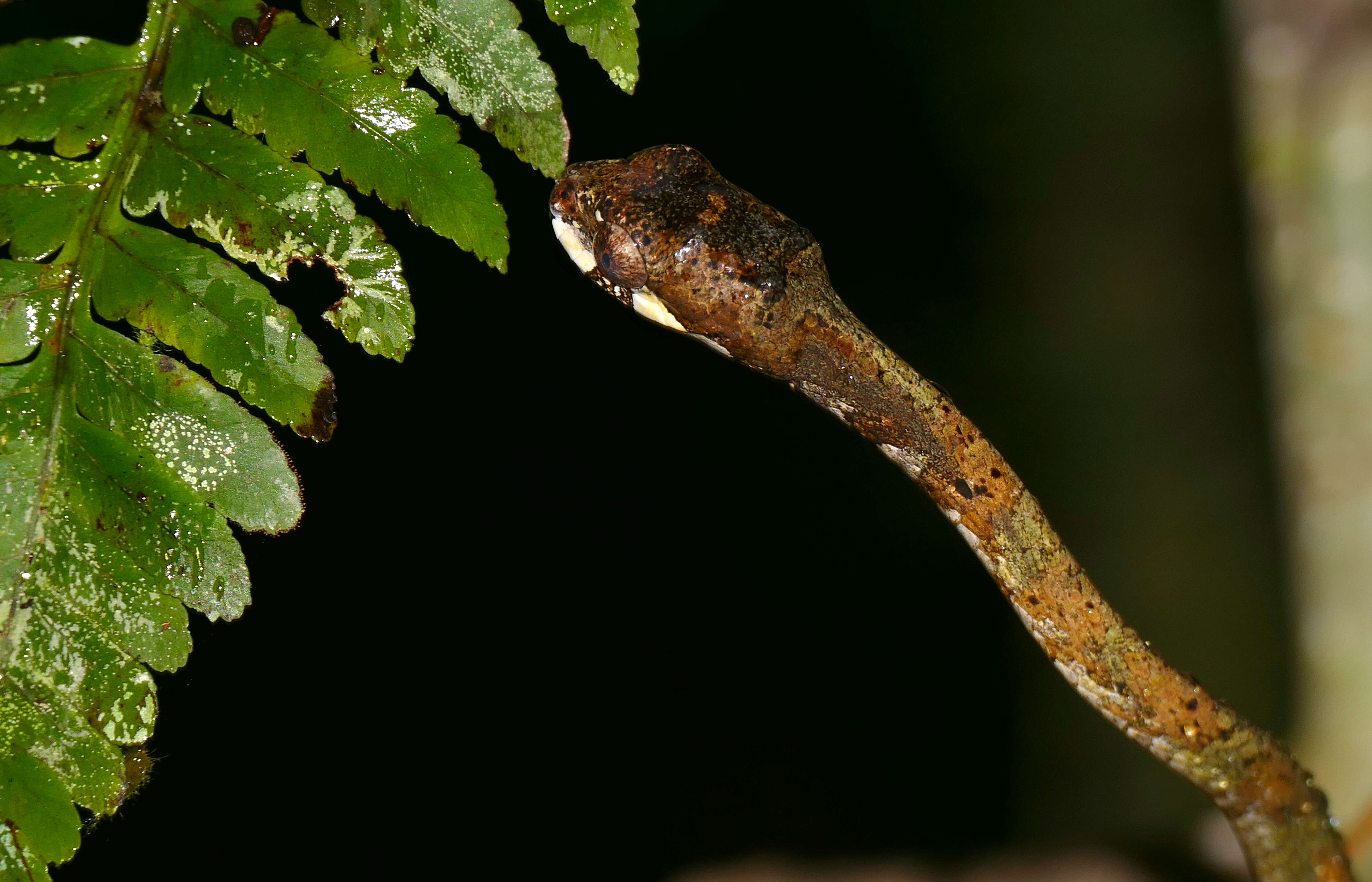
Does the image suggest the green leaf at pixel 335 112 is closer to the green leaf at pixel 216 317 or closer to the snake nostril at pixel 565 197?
the green leaf at pixel 216 317

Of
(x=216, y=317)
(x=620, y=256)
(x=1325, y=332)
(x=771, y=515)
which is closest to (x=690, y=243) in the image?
(x=620, y=256)

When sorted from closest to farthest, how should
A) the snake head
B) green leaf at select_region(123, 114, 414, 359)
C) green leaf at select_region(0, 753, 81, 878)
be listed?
green leaf at select_region(0, 753, 81, 878) < green leaf at select_region(123, 114, 414, 359) < the snake head

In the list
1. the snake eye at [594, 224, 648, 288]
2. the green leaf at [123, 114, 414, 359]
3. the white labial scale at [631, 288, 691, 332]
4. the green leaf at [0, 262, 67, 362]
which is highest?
the snake eye at [594, 224, 648, 288]

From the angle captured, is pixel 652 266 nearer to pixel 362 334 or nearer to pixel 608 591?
pixel 362 334

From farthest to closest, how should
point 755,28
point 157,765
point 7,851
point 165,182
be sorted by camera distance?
1. point 755,28
2. point 157,765
3. point 165,182
4. point 7,851

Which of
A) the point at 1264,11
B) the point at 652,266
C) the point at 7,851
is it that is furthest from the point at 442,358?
the point at 1264,11

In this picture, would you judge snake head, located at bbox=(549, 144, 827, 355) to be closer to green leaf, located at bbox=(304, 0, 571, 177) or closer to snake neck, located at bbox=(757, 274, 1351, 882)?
snake neck, located at bbox=(757, 274, 1351, 882)

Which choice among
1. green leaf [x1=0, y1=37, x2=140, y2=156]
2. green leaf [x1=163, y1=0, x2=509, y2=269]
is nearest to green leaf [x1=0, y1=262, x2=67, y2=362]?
green leaf [x1=0, y1=37, x2=140, y2=156]
